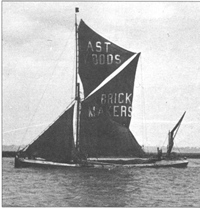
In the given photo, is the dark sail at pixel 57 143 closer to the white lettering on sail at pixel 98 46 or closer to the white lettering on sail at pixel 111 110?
the white lettering on sail at pixel 111 110

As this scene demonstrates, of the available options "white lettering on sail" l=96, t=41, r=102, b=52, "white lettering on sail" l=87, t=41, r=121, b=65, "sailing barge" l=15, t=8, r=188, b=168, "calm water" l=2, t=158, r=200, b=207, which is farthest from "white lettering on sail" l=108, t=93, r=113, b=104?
"calm water" l=2, t=158, r=200, b=207

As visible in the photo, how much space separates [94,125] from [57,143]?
313 cm

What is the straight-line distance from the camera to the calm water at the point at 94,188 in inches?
790

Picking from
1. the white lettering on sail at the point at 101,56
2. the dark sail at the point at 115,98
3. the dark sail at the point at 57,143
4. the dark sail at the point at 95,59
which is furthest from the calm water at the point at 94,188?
the white lettering on sail at the point at 101,56

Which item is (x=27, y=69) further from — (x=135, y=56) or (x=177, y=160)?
(x=177, y=160)

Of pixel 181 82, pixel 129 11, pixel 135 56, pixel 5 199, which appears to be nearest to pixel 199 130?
pixel 181 82

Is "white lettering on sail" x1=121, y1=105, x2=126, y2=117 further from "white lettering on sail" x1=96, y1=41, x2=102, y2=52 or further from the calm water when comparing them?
"white lettering on sail" x1=96, y1=41, x2=102, y2=52

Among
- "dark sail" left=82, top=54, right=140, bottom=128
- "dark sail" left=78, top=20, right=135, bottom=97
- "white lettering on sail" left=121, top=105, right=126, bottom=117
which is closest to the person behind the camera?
"dark sail" left=78, top=20, right=135, bottom=97

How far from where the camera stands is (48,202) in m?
19.8

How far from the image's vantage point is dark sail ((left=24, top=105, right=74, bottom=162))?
28234 mm

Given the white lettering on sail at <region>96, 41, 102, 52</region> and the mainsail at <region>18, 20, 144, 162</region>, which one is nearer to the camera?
the white lettering on sail at <region>96, 41, 102, 52</region>

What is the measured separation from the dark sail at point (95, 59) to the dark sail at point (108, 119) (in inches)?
29.9

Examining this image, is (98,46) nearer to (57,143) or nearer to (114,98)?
(114,98)

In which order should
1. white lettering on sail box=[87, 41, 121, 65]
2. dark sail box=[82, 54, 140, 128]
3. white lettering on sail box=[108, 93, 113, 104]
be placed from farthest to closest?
white lettering on sail box=[108, 93, 113, 104] → dark sail box=[82, 54, 140, 128] → white lettering on sail box=[87, 41, 121, 65]
